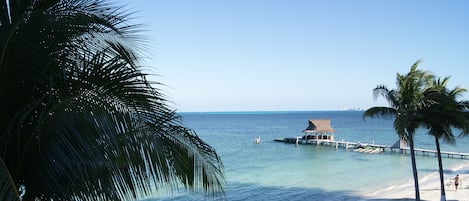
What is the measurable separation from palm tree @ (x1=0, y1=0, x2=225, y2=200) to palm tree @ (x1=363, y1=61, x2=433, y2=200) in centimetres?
1655

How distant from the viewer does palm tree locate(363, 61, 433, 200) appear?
19.2 m

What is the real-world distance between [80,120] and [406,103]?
725 inches

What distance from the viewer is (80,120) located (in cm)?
325

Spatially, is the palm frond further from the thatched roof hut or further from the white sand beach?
the thatched roof hut

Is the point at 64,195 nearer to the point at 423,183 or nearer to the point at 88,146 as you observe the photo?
the point at 88,146

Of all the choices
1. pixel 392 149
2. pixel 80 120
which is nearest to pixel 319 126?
pixel 392 149

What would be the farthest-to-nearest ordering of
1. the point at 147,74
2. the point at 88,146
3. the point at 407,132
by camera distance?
the point at 407,132 → the point at 147,74 → the point at 88,146

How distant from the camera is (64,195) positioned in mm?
3430

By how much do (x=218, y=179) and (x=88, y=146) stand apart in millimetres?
1250

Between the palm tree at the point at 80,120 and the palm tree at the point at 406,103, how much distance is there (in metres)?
16.6

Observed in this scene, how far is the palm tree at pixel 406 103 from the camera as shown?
1923 cm

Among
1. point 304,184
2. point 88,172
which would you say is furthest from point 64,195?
point 304,184

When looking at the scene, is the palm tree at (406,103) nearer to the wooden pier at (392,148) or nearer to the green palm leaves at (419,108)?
the green palm leaves at (419,108)

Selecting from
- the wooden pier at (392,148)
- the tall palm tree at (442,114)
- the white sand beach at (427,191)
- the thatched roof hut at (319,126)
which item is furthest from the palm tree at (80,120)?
the thatched roof hut at (319,126)
